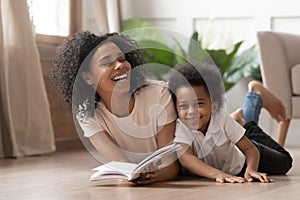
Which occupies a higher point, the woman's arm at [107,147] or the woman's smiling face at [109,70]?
the woman's smiling face at [109,70]

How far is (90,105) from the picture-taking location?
2.08 metres

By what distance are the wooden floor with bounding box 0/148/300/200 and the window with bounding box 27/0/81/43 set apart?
67.3 inches

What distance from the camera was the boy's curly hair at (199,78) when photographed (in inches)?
80.2

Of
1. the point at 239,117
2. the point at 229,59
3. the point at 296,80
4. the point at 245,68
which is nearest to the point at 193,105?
the point at 239,117

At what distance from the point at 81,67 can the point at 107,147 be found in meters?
0.25

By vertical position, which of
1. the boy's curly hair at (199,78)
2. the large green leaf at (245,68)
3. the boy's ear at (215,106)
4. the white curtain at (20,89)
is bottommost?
the large green leaf at (245,68)

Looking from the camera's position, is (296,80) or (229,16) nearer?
(296,80)

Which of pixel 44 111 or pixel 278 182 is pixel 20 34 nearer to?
pixel 44 111

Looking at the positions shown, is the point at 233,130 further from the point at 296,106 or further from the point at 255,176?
the point at 296,106

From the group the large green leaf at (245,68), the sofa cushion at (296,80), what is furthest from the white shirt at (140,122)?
the large green leaf at (245,68)

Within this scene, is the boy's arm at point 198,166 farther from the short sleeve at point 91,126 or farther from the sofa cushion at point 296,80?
the sofa cushion at point 296,80

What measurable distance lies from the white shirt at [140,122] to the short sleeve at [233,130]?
169 mm

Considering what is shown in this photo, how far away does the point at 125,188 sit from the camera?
1920 millimetres

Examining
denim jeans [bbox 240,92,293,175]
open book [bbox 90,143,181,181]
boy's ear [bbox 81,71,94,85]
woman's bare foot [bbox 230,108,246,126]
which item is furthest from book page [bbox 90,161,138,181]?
woman's bare foot [bbox 230,108,246,126]
